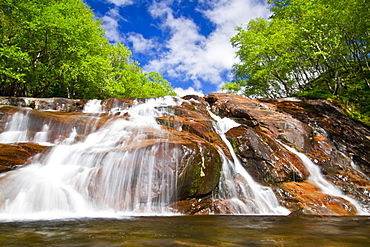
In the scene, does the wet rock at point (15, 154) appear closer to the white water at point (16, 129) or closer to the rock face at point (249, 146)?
the rock face at point (249, 146)

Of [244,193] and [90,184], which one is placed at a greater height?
[90,184]

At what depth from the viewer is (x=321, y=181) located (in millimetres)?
9500

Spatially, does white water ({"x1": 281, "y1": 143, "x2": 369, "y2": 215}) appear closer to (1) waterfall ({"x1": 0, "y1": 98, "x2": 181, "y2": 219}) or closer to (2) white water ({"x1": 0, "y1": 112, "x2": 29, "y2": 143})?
(1) waterfall ({"x1": 0, "y1": 98, "x2": 181, "y2": 219})

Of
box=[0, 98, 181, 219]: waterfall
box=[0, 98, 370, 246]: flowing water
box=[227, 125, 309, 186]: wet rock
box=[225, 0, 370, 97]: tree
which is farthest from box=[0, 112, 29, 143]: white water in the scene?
box=[225, 0, 370, 97]: tree

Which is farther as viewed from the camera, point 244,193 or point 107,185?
point 244,193

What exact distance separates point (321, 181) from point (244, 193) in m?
4.27

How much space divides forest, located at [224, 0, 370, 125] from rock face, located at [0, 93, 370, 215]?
412 cm

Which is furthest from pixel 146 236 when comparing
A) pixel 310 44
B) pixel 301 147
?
pixel 310 44

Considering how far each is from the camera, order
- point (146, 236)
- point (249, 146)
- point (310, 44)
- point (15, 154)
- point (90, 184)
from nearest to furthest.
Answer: point (146, 236) < point (90, 184) < point (15, 154) < point (249, 146) < point (310, 44)

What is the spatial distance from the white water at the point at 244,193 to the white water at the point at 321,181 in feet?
8.96

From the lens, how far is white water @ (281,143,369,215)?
25.9ft

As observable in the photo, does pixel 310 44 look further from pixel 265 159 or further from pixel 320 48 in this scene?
pixel 265 159

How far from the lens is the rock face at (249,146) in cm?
704

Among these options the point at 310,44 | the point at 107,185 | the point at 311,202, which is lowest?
the point at 311,202
